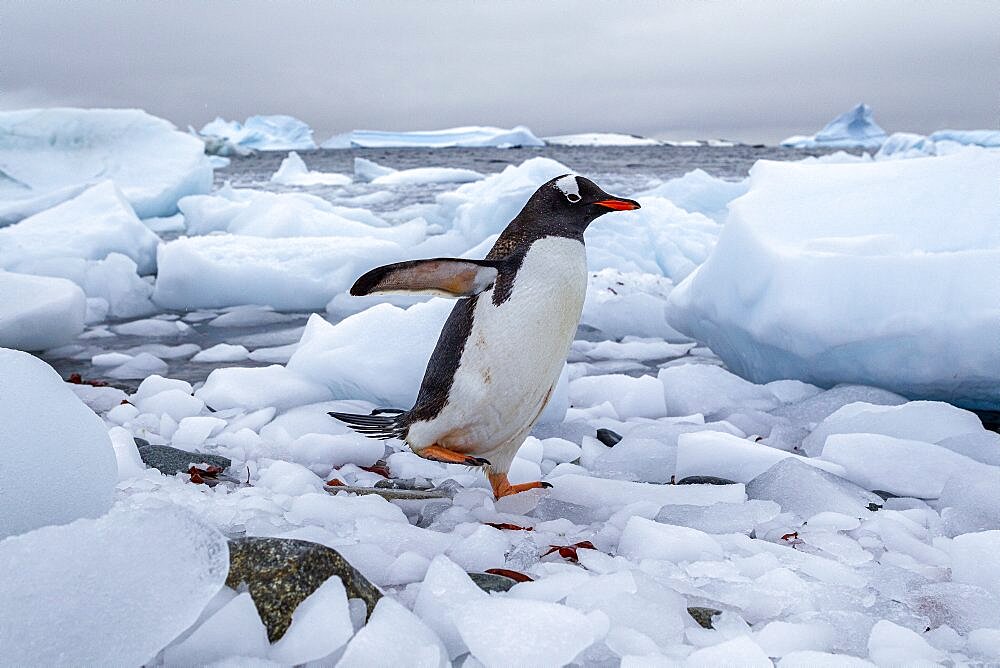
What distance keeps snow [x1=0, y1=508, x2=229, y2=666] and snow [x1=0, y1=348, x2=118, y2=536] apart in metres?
0.24

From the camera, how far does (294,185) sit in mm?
19031

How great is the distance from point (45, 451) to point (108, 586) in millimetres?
436

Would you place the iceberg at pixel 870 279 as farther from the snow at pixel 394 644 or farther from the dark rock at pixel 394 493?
the snow at pixel 394 644

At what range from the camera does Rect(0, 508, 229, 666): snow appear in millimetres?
1111

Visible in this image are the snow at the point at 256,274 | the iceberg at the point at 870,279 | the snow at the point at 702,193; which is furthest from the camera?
the snow at the point at 702,193

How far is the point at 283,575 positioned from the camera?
130cm

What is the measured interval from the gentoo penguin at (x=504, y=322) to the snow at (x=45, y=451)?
684 millimetres

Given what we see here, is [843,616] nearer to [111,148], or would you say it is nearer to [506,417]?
[506,417]

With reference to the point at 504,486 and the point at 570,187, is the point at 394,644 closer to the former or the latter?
the point at 504,486

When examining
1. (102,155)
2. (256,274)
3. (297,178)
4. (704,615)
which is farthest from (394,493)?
(297,178)

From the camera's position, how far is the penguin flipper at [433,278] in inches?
75.2

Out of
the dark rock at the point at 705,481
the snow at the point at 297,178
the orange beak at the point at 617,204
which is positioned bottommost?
the snow at the point at 297,178

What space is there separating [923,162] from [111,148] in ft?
41.0

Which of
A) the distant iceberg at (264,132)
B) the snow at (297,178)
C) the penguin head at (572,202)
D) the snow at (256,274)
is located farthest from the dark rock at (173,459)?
the distant iceberg at (264,132)
